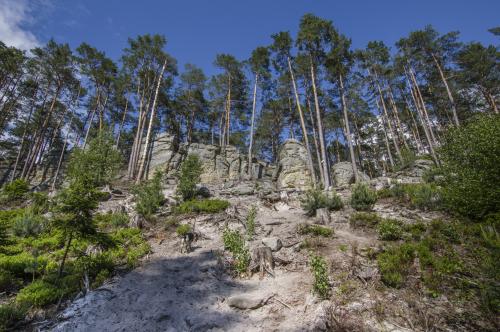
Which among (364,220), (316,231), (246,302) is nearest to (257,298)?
(246,302)

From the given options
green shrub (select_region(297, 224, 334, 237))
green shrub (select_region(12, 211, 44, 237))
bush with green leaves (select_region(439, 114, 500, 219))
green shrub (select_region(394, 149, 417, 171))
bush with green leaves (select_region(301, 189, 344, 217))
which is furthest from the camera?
green shrub (select_region(394, 149, 417, 171))

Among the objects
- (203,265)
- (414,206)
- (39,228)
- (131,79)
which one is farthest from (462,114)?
(39,228)

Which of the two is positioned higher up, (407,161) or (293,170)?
(407,161)

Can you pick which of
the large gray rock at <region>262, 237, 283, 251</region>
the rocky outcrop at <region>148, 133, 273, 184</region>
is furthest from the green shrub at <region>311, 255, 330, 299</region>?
the rocky outcrop at <region>148, 133, 273, 184</region>

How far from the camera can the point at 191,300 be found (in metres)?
5.54

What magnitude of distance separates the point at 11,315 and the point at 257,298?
473 cm

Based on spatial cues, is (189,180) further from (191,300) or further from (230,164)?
(230,164)

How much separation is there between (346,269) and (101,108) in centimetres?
2992

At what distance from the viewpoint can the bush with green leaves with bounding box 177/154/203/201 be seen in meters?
13.4

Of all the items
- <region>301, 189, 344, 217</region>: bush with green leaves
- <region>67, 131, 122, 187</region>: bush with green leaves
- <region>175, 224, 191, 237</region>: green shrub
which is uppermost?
<region>67, 131, 122, 187</region>: bush with green leaves

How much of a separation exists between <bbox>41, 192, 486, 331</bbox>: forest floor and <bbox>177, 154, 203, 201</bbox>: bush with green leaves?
558cm

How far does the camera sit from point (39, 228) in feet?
33.0

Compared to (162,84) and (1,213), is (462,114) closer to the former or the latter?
(162,84)

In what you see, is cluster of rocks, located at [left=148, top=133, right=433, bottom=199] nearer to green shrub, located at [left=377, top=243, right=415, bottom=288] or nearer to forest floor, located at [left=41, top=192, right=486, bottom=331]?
forest floor, located at [left=41, top=192, right=486, bottom=331]
